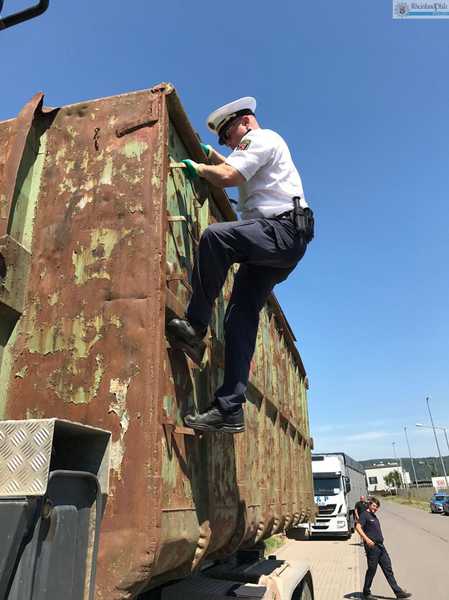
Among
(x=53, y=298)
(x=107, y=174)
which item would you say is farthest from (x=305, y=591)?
(x=107, y=174)

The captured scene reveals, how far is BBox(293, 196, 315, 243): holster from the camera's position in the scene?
9.00 feet

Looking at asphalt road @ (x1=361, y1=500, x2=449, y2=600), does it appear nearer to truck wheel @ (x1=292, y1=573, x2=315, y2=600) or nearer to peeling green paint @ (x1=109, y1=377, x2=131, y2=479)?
truck wheel @ (x1=292, y1=573, x2=315, y2=600)

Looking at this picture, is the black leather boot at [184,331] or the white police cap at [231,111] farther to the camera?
the white police cap at [231,111]

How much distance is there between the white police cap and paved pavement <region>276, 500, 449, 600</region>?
210 inches

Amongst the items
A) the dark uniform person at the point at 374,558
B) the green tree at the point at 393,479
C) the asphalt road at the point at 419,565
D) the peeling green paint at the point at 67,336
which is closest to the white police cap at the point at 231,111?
the peeling green paint at the point at 67,336

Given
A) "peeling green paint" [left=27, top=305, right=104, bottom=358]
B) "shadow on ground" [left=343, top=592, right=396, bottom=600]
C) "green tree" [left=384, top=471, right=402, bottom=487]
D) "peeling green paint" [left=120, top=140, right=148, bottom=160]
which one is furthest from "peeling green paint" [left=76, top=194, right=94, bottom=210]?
"green tree" [left=384, top=471, right=402, bottom=487]

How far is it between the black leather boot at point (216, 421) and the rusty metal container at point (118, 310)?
7cm

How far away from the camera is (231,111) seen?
301 centimetres

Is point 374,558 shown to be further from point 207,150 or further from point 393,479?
point 393,479

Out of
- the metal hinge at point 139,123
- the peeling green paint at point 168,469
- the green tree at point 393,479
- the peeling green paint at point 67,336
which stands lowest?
the peeling green paint at point 168,469

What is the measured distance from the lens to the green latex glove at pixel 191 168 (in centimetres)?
260

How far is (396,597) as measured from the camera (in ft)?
30.4

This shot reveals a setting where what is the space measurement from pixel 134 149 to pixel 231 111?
2.64ft

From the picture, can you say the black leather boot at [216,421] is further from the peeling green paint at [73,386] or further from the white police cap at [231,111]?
the white police cap at [231,111]
